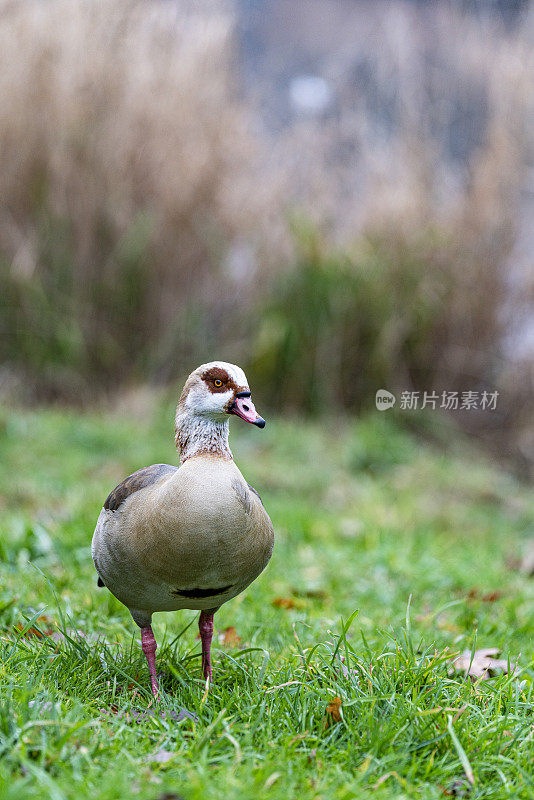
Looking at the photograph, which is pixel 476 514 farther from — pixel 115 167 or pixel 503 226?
pixel 115 167

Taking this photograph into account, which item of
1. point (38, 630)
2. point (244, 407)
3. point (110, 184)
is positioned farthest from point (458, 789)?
point (110, 184)

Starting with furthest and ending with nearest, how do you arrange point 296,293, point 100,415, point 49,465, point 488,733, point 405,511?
point 296,293 → point 100,415 → point 49,465 → point 405,511 → point 488,733

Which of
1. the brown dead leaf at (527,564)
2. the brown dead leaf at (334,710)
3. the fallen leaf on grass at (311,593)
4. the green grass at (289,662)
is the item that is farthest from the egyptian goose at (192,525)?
the brown dead leaf at (527,564)

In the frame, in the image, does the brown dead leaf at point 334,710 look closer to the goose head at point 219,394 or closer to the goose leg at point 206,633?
the goose leg at point 206,633

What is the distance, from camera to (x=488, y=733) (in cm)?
210

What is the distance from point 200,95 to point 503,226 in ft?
10.8

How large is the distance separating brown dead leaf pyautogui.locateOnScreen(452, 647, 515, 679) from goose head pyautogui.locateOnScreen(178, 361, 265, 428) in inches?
43.4

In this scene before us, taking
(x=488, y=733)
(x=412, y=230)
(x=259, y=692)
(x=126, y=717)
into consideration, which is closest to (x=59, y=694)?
(x=126, y=717)

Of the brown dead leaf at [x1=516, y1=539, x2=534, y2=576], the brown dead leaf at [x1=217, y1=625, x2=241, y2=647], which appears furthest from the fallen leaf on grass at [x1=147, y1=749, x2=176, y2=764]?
the brown dead leaf at [x1=516, y1=539, x2=534, y2=576]

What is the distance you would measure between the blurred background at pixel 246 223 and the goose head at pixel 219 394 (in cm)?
526

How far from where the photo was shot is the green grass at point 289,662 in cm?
191

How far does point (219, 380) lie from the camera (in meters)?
2.31

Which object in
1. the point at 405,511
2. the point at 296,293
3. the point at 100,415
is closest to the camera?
the point at 405,511

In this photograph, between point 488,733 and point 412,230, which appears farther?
point 412,230
